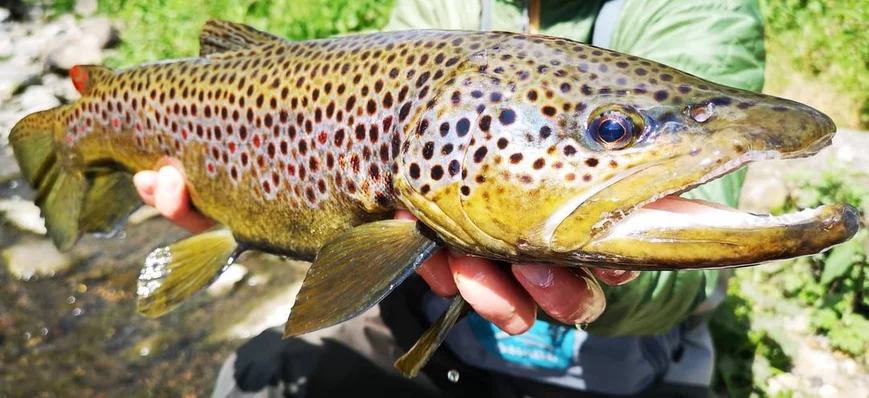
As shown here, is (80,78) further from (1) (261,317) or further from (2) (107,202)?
(1) (261,317)

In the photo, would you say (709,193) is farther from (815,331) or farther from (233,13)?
(233,13)

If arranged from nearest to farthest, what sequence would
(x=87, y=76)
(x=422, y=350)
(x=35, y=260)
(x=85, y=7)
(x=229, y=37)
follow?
(x=422, y=350) → (x=229, y=37) → (x=87, y=76) → (x=35, y=260) → (x=85, y=7)

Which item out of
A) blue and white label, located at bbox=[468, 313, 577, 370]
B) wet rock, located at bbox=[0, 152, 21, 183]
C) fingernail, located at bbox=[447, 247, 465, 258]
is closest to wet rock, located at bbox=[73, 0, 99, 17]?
wet rock, located at bbox=[0, 152, 21, 183]

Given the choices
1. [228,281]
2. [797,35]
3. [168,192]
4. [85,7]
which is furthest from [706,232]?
[85,7]

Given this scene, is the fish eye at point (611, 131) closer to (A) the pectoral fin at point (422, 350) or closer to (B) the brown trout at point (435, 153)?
(B) the brown trout at point (435, 153)

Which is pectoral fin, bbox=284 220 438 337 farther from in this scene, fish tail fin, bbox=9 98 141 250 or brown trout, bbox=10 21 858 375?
fish tail fin, bbox=9 98 141 250

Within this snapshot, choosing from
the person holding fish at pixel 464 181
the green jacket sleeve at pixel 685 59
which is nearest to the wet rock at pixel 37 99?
the person holding fish at pixel 464 181
